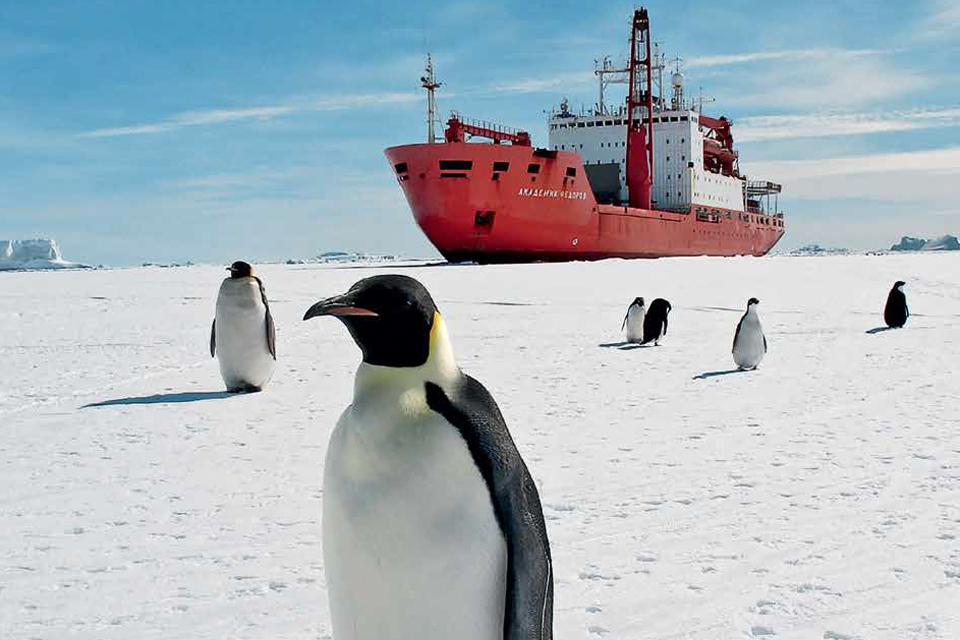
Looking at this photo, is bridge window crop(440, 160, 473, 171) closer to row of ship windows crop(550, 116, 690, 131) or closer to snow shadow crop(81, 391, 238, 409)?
row of ship windows crop(550, 116, 690, 131)

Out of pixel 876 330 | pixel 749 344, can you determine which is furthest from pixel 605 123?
pixel 749 344

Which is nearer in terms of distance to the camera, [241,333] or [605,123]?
[241,333]

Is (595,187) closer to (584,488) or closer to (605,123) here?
(605,123)

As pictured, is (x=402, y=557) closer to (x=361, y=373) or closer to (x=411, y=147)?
(x=361, y=373)

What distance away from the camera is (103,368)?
27.9 feet

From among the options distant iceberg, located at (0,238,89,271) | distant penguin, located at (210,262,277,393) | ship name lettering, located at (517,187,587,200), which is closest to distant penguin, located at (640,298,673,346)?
distant penguin, located at (210,262,277,393)

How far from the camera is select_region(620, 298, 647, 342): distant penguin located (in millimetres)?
10328

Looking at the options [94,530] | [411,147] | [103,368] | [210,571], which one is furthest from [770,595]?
[411,147]

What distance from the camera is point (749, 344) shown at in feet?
26.4

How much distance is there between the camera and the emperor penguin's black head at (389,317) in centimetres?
168

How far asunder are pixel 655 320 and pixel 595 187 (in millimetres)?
30808

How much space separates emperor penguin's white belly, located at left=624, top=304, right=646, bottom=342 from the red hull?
60.8ft

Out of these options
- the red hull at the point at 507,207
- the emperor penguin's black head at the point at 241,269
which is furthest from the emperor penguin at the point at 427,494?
the red hull at the point at 507,207

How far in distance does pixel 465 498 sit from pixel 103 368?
7.80 meters
